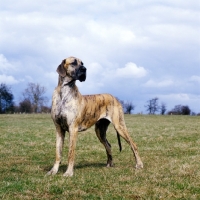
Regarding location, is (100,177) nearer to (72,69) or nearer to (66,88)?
(66,88)

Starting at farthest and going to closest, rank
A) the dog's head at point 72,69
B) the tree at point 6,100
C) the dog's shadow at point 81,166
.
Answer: the tree at point 6,100
the dog's shadow at point 81,166
the dog's head at point 72,69

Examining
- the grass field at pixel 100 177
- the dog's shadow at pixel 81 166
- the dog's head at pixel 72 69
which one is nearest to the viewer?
the grass field at pixel 100 177

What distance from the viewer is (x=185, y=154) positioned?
12.9m

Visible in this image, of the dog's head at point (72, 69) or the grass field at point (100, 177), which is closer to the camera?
the grass field at point (100, 177)

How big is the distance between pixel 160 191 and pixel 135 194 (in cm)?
50

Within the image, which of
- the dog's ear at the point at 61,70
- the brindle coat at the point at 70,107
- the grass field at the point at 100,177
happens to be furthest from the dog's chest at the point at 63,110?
the grass field at the point at 100,177

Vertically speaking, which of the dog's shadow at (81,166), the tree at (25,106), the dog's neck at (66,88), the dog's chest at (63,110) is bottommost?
the dog's shadow at (81,166)

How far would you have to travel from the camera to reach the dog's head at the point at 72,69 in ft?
28.5

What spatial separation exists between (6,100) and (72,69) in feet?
246

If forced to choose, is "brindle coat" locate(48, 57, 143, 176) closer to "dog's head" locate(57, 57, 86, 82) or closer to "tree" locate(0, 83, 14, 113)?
"dog's head" locate(57, 57, 86, 82)

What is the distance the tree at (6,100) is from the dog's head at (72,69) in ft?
235

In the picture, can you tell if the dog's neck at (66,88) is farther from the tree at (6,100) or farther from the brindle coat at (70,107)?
the tree at (6,100)

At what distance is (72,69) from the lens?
8719mm

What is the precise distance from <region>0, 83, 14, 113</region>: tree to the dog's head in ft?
235
